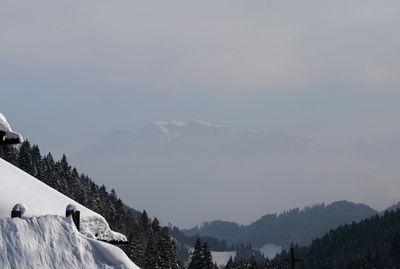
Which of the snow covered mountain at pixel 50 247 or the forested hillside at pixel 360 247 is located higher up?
the forested hillside at pixel 360 247

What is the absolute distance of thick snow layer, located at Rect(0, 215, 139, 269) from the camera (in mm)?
9828

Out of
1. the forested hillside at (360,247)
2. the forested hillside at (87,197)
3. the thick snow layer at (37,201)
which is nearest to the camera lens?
the thick snow layer at (37,201)

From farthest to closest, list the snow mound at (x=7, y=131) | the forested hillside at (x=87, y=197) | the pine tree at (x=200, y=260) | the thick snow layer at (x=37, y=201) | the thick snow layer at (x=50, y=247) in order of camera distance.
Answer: the forested hillside at (x=87, y=197) < the pine tree at (x=200, y=260) < the thick snow layer at (x=37, y=201) < the snow mound at (x=7, y=131) < the thick snow layer at (x=50, y=247)

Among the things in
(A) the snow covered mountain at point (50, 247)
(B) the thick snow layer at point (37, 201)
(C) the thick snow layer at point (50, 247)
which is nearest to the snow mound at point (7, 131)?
(B) the thick snow layer at point (37, 201)

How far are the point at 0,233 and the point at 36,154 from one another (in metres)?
105

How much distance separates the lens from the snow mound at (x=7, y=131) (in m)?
13.2

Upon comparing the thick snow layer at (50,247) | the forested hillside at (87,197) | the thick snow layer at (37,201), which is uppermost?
the forested hillside at (87,197)

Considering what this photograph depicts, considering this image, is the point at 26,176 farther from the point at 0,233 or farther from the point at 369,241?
the point at 369,241

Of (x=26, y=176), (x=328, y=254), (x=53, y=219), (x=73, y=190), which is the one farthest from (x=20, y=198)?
(x=328, y=254)

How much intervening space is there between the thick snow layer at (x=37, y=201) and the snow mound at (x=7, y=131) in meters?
1.80

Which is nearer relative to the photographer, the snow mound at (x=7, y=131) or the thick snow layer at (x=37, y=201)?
the snow mound at (x=7, y=131)

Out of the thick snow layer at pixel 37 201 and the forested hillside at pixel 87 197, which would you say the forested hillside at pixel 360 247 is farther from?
the thick snow layer at pixel 37 201

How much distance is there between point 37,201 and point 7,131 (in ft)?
16.8

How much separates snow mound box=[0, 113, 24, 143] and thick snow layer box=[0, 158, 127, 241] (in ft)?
5.91
